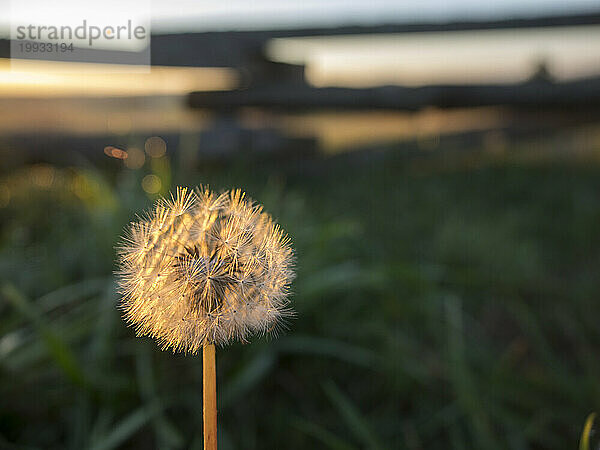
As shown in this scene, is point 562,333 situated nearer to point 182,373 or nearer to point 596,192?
point 182,373

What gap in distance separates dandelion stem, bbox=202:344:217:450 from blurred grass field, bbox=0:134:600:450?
0.56m

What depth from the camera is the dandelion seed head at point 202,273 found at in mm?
551

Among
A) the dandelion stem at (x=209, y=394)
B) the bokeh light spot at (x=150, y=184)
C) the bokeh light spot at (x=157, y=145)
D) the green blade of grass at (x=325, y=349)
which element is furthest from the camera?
the bokeh light spot at (x=157, y=145)

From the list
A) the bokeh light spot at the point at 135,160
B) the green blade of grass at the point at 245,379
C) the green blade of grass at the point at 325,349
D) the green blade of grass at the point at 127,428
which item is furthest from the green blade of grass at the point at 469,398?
the bokeh light spot at the point at 135,160

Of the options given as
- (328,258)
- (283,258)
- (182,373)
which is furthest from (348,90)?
(283,258)

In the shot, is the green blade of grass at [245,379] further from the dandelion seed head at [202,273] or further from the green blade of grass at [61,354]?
the dandelion seed head at [202,273]

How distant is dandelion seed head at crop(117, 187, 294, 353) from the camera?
0.55 m

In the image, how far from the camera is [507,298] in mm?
2020

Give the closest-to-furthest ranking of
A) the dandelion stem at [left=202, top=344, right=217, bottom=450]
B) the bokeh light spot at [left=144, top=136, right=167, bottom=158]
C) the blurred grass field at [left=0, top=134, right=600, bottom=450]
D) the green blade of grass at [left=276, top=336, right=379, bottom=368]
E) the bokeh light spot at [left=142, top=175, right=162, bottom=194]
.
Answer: the dandelion stem at [left=202, top=344, right=217, bottom=450] → the blurred grass field at [left=0, top=134, right=600, bottom=450] → the green blade of grass at [left=276, top=336, right=379, bottom=368] → the bokeh light spot at [left=142, top=175, right=162, bottom=194] → the bokeh light spot at [left=144, top=136, right=167, bottom=158]

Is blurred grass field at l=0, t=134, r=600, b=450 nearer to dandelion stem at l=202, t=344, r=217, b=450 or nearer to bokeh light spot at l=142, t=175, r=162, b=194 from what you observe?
bokeh light spot at l=142, t=175, r=162, b=194

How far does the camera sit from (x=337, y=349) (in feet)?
5.02

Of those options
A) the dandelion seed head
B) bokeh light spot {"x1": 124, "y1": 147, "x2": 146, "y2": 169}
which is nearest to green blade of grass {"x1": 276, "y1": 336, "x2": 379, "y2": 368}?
the dandelion seed head

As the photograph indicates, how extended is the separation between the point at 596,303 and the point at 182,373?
1370 millimetres

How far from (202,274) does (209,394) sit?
0.13 meters
